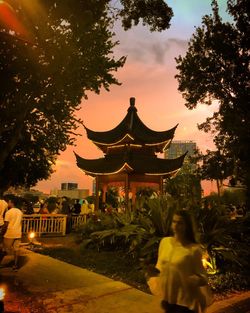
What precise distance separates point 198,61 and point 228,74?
2.97 meters

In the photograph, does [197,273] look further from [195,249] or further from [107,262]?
[107,262]

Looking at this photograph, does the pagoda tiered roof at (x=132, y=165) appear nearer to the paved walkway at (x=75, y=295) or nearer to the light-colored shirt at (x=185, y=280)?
the paved walkway at (x=75, y=295)

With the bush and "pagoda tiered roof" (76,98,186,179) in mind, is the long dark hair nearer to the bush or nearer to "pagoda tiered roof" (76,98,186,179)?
the bush

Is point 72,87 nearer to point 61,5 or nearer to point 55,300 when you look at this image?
point 61,5

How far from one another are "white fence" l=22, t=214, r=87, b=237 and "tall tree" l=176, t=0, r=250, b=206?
374 inches

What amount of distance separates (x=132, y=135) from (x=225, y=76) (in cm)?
685

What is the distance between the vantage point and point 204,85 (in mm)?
28359

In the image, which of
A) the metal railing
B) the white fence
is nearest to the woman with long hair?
the white fence

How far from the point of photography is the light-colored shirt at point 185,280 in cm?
394

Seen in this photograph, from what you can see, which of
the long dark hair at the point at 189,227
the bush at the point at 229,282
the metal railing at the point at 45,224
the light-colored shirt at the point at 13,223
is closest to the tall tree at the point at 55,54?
the metal railing at the point at 45,224

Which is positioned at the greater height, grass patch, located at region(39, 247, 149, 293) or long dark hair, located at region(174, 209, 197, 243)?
long dark hair, located at region(174, 209, 197, 243)

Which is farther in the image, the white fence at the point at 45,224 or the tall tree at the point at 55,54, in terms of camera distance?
the white fence at the point at 45,224

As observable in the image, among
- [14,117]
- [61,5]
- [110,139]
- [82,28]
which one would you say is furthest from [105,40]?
[110,139]

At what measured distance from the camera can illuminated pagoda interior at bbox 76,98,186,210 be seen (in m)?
26.8
